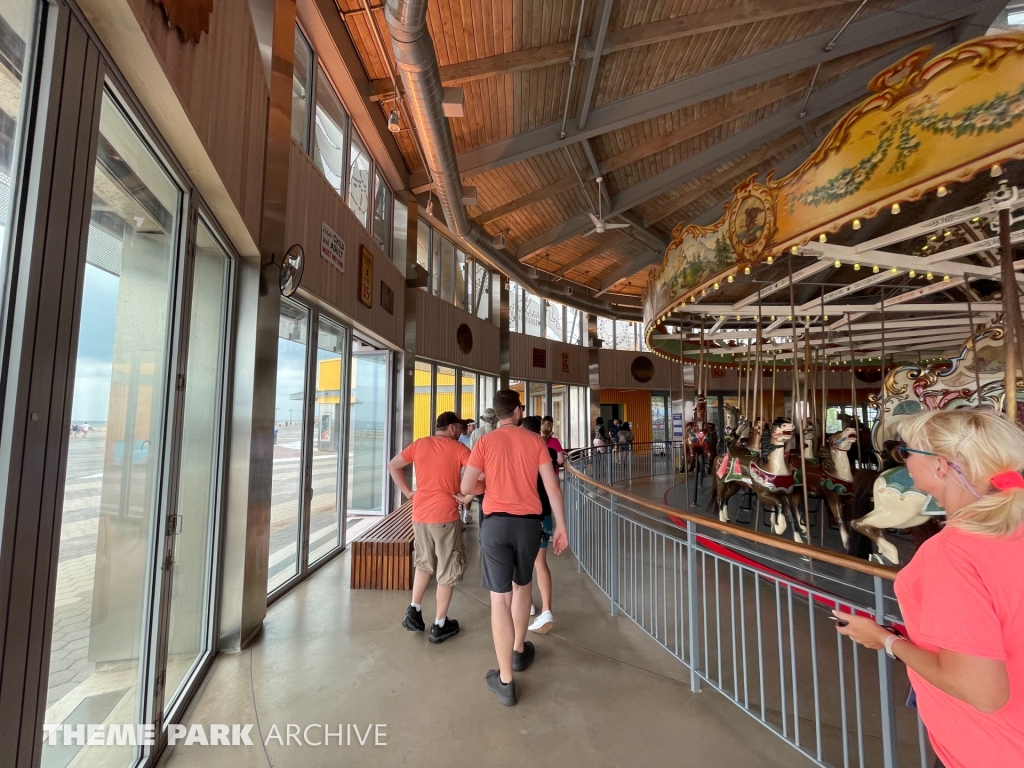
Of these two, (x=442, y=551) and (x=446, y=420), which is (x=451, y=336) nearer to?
(x=446, y=420)

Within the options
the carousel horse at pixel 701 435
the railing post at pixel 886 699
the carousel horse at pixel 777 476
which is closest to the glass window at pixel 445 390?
the carousel horse at pixel 701 435

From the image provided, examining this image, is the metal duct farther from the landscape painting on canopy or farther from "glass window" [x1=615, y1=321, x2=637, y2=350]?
"glass window" [x1=615, y1=321, x2=637, y2=350]

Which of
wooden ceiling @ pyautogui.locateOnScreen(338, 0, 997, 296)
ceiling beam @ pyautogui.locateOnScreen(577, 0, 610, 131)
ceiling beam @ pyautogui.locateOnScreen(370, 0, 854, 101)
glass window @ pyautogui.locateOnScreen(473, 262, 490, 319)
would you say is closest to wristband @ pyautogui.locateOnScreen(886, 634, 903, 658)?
ceiling beam @ pyautogui.locateOnScreen(577, 0, 610, 131)

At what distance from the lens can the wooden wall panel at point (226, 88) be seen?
1893 millimetres

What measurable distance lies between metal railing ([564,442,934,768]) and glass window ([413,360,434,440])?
419cm

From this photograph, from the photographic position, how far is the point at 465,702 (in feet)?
9.12

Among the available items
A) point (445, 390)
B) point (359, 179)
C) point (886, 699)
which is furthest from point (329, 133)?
point (886, 699)

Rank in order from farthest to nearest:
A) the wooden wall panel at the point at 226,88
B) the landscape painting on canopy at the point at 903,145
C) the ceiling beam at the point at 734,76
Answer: the ceiling beam at the point at 734,76 < the landscape painting on canopy at the point at 903,145 < the wooden wall panel at the point at 226,88

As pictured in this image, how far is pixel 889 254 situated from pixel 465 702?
17.8ft

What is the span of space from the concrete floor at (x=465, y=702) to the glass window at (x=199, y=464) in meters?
A: 0.29

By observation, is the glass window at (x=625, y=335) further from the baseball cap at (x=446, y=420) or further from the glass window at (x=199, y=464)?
the glass window at (x=199, y=464)

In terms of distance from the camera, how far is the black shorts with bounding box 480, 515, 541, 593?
2.81 metres

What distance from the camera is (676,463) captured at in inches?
623

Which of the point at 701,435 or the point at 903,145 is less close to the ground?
the point at 903,145
